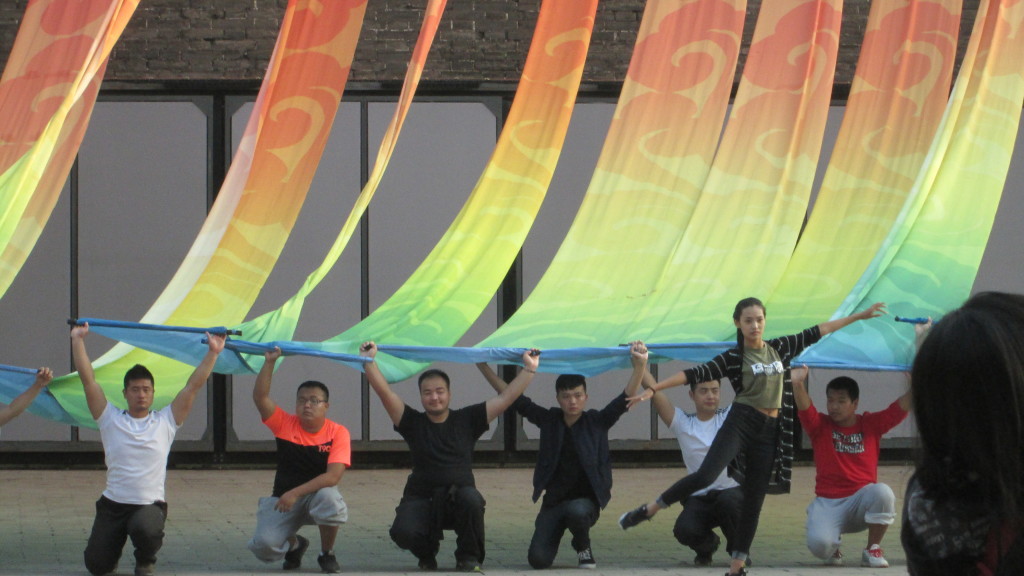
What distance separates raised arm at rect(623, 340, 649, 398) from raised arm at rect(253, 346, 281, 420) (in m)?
1.72

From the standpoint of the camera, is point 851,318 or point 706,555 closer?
point 851,318

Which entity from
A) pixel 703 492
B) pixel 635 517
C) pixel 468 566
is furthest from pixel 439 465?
pixel 703 492

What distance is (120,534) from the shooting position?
19.8ft

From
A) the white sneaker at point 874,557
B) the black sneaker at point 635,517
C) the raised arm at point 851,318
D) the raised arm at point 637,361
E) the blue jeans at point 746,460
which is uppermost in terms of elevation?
the raised arm at point 851,318

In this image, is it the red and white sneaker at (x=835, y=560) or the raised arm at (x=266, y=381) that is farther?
the red and white sneaker at (x=835, y=560)

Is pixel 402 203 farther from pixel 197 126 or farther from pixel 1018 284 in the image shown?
pixel 1018 284

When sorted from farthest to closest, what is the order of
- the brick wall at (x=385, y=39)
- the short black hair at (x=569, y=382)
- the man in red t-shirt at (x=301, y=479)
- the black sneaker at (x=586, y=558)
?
1. the brick wall at (x=385, y=39)
2. the short black hair at (x=569, y=382)
3. the black sneaker at (x=586, y=558)
4. the man in red t-shirt at (x=301, y=479)

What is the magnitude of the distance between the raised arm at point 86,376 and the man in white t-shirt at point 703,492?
268 centimetres

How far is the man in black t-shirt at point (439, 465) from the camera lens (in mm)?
6254

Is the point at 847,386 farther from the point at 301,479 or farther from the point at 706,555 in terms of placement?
the point at 301,479

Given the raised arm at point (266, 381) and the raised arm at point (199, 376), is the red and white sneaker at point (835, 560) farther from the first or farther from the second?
the raised arm at point (199, 376)

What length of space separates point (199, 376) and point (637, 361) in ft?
6.88

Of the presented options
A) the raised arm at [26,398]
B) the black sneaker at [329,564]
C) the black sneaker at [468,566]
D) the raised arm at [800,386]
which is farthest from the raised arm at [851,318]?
the raised arm at [26,398]

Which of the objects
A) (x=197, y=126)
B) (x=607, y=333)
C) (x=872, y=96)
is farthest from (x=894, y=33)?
(x=197, y=126)
